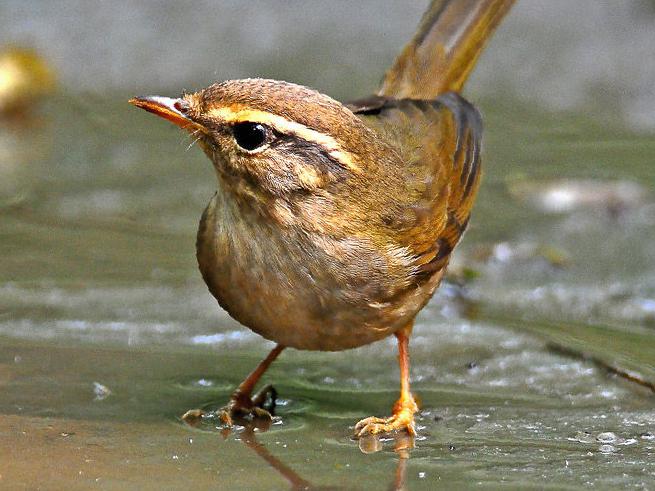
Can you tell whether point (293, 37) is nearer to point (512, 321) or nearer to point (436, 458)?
point (512, 321)

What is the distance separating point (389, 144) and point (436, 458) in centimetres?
162

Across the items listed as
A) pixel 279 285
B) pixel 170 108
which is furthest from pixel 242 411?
pixel 170 108

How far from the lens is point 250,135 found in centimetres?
499

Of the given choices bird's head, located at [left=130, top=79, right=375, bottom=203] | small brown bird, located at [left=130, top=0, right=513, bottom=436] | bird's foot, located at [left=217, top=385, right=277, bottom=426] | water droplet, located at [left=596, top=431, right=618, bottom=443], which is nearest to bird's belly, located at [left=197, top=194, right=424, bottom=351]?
small brown bird, located at [left=130, top=0, right=513, bottom=436]

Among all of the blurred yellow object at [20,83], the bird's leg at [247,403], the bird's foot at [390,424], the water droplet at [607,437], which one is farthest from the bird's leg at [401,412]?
the blurred yellow object at [20,83]

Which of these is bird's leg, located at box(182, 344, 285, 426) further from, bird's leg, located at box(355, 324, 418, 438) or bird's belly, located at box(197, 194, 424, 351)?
bird's leg, located at box(355, 324, 418, 438)

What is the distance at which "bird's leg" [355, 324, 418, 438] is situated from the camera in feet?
17.1

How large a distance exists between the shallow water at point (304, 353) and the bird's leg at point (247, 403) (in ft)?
0.33

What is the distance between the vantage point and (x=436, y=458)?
15.7 ft

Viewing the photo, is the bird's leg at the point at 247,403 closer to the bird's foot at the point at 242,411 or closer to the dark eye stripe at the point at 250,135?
the bird's foot at the point at 242,411

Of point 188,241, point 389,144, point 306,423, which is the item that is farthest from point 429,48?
point 306,423

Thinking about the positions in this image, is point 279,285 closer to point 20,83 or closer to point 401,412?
point 401,412

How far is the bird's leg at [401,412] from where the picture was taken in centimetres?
521

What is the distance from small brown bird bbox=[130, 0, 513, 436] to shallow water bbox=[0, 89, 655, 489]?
0.32 metres
